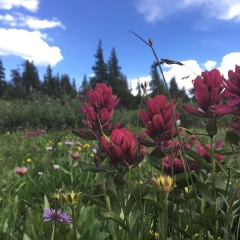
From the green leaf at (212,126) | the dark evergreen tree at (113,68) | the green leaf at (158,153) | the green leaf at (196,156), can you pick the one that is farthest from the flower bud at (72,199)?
the dark evergreen tree at (113,68)

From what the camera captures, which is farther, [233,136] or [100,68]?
[100,68]

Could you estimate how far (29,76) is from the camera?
68.1 metres

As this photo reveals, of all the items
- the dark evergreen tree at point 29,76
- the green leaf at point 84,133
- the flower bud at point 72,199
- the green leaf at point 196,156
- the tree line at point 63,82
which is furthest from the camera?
the dark evergreen tree at point 29,76

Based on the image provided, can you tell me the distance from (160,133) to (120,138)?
153 millimetres

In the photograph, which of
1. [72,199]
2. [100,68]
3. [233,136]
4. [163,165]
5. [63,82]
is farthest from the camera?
[63,82]

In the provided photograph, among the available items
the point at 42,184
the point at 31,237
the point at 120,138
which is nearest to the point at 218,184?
the point at 120,138

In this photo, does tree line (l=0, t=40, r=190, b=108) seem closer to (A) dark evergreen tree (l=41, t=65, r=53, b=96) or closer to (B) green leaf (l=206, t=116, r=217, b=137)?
(A) dark evergreen tree (l=41, t=65, r=53, b=96)

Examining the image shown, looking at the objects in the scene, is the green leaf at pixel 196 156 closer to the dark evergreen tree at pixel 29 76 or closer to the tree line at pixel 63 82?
the tree line at pixel 63 82

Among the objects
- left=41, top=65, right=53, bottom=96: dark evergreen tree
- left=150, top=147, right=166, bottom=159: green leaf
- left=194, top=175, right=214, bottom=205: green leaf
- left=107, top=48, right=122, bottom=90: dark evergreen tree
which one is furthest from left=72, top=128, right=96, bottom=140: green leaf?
left=41, top=65, right=53, bottom=96: dark evergreen tree

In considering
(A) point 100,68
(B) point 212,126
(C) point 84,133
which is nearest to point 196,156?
(B) point 212,126

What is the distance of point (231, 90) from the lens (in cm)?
96

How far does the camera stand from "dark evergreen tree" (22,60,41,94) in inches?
2680

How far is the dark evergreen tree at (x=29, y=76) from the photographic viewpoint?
223 ft

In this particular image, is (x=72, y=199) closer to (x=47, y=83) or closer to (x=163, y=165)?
(x=163, y=165)
